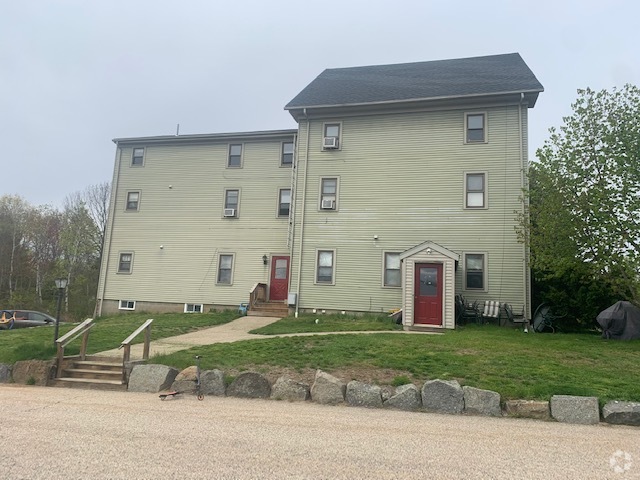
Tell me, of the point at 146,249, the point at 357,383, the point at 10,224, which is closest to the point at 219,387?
the point at 357,383

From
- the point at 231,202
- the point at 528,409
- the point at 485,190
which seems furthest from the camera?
the point at 231,202

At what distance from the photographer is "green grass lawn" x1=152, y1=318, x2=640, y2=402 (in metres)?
6.95

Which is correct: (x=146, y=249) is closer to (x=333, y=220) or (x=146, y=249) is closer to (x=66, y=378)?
(x=333, y=220)

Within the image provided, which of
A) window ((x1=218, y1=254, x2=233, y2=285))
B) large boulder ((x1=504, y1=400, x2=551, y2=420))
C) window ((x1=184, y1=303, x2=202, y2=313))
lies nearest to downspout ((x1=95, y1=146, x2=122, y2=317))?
window ((x1=184, y1=303, x2=202, y2=313))

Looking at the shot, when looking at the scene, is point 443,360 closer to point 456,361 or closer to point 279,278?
point 456,361

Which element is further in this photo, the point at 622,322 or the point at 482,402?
the point at 622,322

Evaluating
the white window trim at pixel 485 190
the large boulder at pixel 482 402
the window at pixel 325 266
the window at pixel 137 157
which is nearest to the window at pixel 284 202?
the window at pixel 325 266

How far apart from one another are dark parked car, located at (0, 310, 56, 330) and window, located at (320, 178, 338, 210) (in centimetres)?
1624

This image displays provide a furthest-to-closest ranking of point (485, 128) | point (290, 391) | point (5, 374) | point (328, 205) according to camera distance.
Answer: point (328, 205)
point (485, 128)
point (5, 374)
point (290, 391)

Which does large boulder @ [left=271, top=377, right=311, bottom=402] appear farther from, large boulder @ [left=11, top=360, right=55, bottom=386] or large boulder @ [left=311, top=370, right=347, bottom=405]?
large boulder @ [left=11, top=360, right=55, bottom=386]

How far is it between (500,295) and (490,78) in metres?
8.57

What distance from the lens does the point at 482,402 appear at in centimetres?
641

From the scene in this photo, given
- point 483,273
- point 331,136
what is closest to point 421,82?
point 331,136

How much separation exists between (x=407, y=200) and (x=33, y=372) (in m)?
12.9
